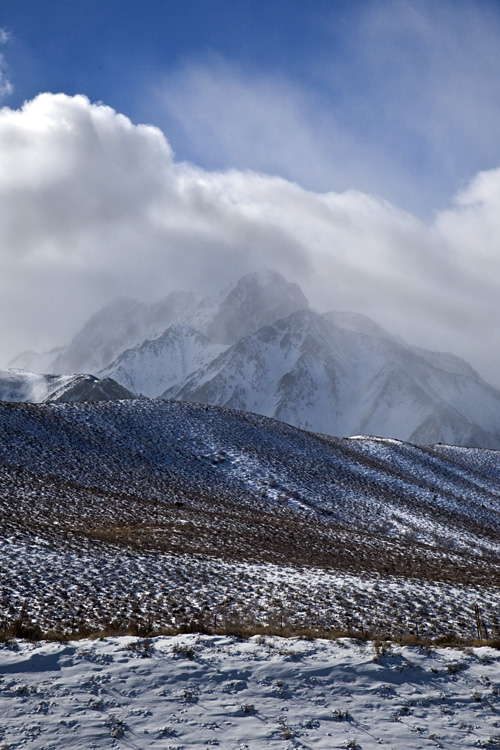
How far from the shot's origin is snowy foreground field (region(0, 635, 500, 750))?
918 cm

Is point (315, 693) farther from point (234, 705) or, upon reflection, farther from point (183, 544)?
point (183, 544)

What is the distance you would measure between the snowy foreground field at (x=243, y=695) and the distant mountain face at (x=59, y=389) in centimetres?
16459

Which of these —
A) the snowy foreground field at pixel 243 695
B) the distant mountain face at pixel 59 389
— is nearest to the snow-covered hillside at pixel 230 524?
the snowy foreground field at pixel 243 695

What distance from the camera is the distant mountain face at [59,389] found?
175 m

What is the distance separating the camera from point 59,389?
17900 centimetres

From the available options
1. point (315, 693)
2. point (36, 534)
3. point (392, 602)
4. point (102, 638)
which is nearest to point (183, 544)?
point (36, 534)

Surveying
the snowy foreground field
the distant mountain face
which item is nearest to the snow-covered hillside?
the snowy foreground field

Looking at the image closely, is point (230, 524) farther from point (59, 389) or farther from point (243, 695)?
point (59, 389)

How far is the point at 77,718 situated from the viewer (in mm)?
9438

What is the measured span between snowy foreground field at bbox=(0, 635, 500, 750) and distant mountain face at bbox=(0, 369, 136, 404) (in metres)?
165

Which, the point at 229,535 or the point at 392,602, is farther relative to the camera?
the point at 229,535

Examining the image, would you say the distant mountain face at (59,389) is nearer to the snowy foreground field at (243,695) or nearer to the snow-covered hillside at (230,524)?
the snow-covered hillside at (230,524)

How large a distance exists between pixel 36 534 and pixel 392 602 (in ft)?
49.1

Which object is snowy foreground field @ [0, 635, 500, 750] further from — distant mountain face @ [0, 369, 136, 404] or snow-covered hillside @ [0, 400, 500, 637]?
distant mountain face @ [0, 369, 136, 404]
